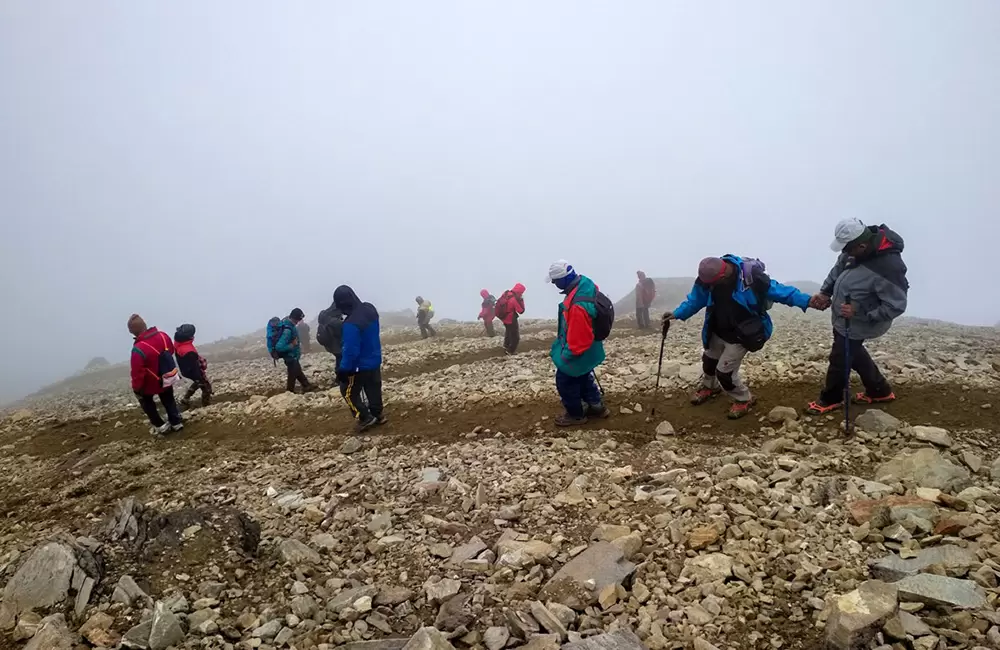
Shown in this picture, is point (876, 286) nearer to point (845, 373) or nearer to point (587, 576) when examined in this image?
point (845, 373)

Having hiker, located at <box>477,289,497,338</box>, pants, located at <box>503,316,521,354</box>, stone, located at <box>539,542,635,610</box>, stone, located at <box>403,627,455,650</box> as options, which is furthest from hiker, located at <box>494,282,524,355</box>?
stone, located at <box>403,627,455,650</box>

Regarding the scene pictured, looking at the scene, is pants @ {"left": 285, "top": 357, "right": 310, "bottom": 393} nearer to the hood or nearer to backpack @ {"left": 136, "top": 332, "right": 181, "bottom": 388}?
backpack @ {"left": 136, "top": 332, "right": 181, "bottom": 388}

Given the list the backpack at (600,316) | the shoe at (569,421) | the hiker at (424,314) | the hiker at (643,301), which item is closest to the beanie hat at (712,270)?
the backpack at (600,316)

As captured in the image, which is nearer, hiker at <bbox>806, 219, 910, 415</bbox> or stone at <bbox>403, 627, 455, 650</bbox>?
stone at <bbox>403, 627, 455, 650</bbox>

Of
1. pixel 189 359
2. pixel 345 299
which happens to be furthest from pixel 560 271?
pixel 189 359

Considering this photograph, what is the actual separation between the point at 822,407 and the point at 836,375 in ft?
1.89

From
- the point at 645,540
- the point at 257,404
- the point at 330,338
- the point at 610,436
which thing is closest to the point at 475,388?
the point at 330,338

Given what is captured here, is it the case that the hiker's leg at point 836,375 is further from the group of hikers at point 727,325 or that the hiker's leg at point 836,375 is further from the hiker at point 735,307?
the hiker at point 735,307

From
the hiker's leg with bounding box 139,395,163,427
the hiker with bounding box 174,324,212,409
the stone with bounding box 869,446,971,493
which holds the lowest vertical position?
the stone with bounding box 869,446,971,493

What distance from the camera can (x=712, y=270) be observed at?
26.2 ft

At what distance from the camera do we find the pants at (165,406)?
11.3m

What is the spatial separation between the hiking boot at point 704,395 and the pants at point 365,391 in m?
6.01

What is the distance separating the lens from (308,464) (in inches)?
349

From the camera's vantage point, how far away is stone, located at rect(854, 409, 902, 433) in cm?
728
